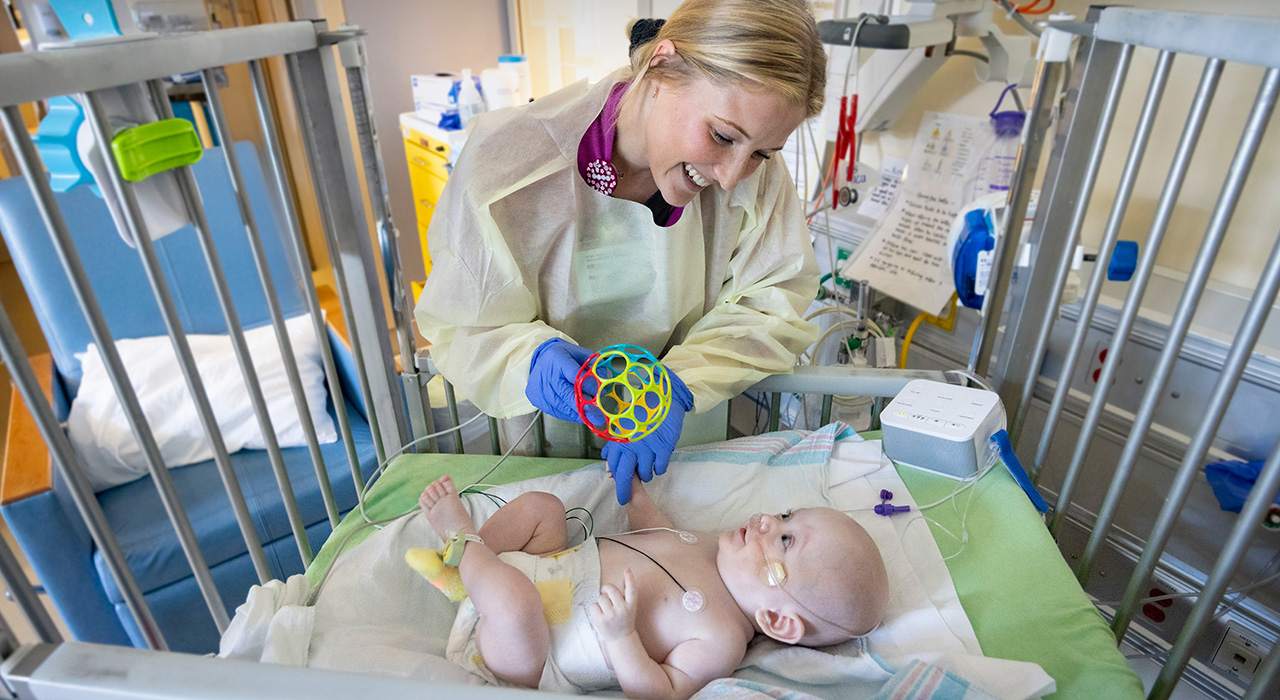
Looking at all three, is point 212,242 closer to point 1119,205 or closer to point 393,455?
point 393,455

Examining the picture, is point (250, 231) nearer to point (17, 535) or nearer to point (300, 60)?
point (300, 60)

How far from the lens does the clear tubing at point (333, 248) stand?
3.42 ft

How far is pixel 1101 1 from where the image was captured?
146 cm

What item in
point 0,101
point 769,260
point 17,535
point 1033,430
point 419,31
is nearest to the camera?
point 0,101

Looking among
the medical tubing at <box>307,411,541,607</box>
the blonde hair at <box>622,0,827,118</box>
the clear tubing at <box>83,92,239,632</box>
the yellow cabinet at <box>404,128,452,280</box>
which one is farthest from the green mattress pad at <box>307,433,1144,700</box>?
the yellow cabinet at <box>404,128,452,280</box>

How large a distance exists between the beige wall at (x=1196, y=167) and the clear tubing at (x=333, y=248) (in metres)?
1.50

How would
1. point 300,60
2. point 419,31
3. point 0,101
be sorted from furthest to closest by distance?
point 419,31
point 300,60
point 0,101

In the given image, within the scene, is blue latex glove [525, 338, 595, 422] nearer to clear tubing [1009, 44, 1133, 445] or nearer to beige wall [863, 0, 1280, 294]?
clear tubing [1009, 44, 1133, 445]

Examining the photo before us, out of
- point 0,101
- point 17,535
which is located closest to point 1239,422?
point 0,101

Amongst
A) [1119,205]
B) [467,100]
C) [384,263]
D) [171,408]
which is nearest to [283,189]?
[384,263]

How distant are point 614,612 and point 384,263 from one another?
700 mm

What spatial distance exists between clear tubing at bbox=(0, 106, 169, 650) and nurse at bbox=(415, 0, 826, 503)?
45 cm

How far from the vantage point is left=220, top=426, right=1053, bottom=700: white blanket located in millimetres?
910

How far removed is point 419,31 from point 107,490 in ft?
8.65
